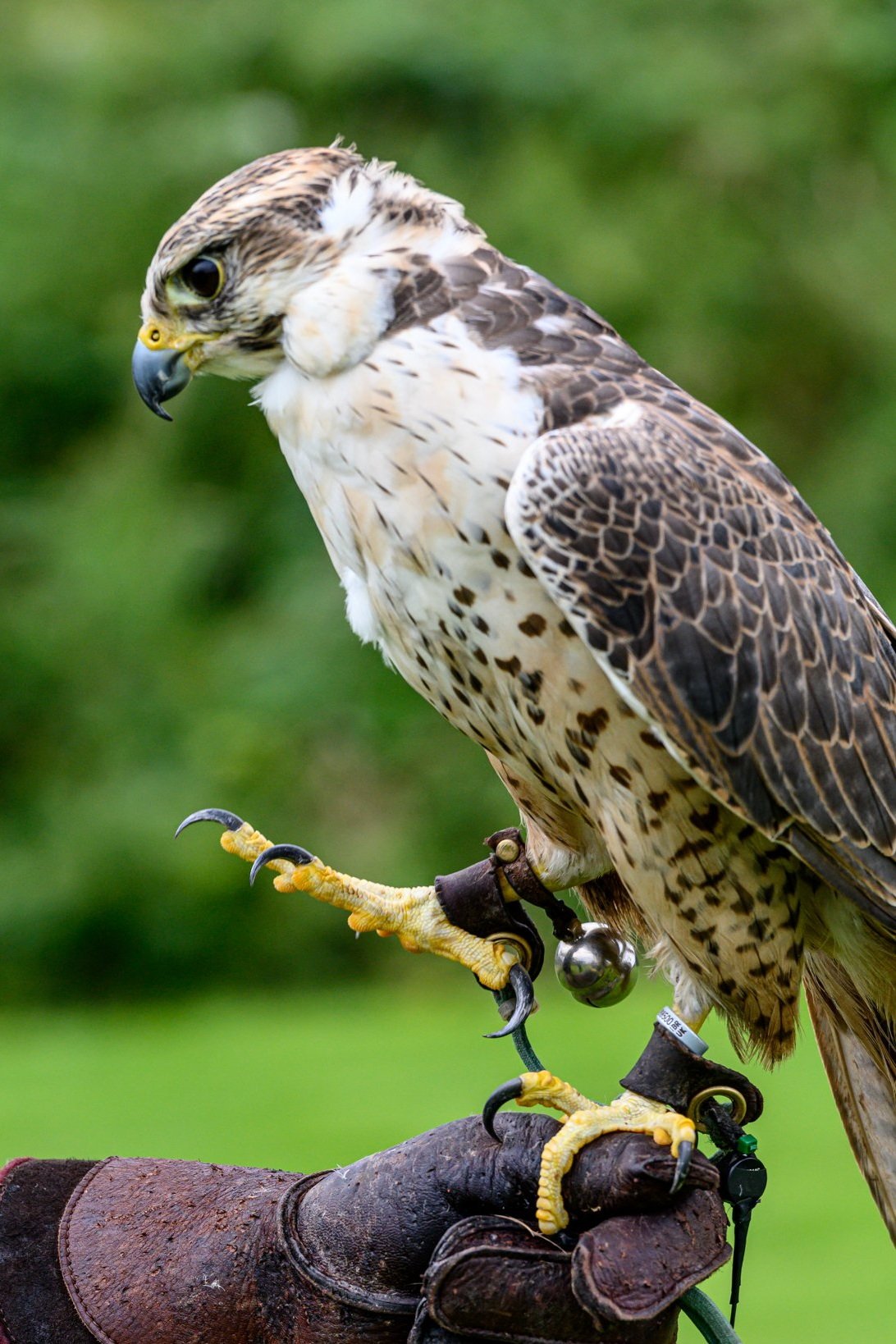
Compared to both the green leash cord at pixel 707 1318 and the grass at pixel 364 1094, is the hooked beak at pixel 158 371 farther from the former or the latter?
the grass at pixel 364 1094

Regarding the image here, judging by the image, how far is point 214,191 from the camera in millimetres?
2014

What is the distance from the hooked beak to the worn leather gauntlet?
3.17 feet

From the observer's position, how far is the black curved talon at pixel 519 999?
6.66 ft

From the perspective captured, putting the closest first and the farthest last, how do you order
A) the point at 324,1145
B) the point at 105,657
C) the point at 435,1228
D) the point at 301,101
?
the point at 435,1228 < the point at 324,1145 < the point at 105,657 < the point at 301,101

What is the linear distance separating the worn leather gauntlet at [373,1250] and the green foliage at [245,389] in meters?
4.53

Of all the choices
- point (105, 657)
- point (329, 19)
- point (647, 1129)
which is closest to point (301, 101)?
point (329, 19)

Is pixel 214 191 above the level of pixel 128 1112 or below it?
above

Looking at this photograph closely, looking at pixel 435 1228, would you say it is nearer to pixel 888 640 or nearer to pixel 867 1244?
pixel 888 640

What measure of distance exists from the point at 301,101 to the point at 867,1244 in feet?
18.1

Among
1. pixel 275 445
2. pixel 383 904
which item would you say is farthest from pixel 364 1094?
pixel 383 904

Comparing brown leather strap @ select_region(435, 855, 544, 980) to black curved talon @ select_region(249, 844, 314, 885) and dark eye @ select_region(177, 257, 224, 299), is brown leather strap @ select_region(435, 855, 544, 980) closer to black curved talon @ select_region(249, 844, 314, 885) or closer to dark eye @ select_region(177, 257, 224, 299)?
black curved talon @ select_region(249, 844, 314, 885)

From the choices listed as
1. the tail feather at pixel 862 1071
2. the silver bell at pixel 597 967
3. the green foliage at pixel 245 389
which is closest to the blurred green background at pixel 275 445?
the green foliage at pixel 245 389

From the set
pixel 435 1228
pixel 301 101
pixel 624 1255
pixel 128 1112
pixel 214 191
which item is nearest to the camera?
pixel 624 1255

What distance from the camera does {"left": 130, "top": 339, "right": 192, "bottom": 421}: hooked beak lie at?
78.1 inches
